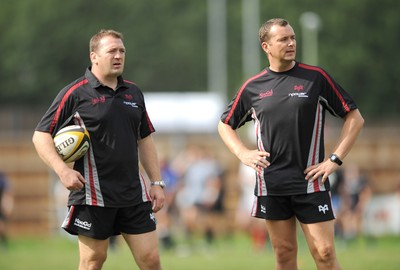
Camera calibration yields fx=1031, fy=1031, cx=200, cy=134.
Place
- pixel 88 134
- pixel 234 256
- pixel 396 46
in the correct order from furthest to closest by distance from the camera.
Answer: pixel 396 46
pixel 234 256
pixel 88 134

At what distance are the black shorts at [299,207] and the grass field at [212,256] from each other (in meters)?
5.12

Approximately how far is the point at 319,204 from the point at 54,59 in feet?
165

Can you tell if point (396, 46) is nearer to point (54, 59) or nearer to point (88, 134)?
point (54, 59)

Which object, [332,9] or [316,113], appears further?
[332,9]

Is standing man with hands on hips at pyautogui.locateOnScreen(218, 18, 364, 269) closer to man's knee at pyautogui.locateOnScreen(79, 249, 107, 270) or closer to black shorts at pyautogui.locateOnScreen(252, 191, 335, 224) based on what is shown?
black shorts at pyautogui.locateOnScreen(252, 191, 335, 224)

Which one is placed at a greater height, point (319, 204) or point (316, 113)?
point (316, 113)

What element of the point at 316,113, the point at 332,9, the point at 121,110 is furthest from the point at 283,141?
the point at 332,9

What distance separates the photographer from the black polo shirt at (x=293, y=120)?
869cm

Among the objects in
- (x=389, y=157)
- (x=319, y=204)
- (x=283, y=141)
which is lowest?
(x=389, y=157)

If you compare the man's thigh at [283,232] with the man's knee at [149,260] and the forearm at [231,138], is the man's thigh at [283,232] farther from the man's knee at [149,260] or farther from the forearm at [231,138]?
the man's knee at [149,260]

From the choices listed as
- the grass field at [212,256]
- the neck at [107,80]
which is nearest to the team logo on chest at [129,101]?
the neck at [107,80]

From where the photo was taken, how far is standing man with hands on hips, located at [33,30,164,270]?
8.52 metres

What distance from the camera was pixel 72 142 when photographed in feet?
27.5

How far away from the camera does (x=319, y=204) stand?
8.67 m
